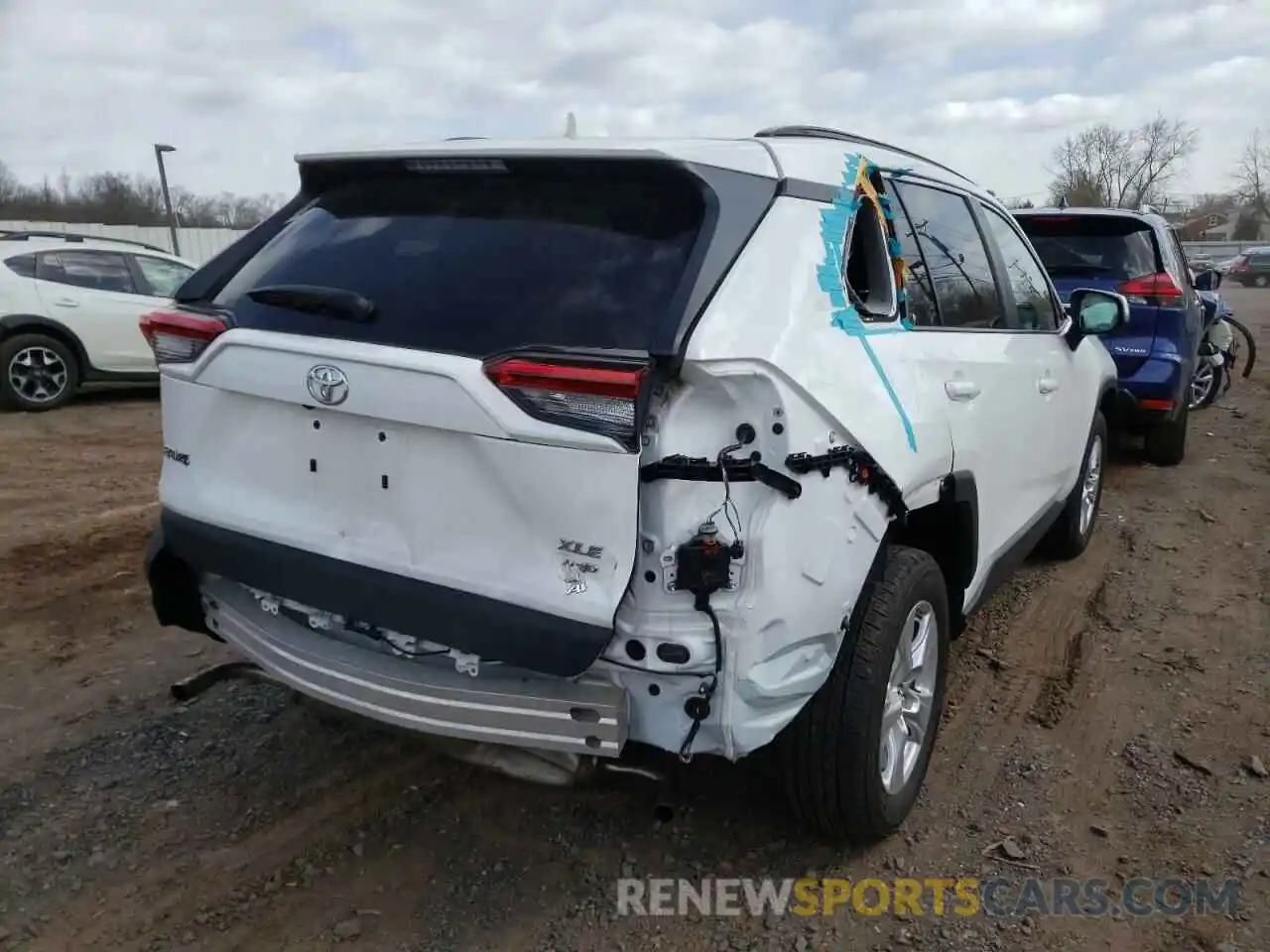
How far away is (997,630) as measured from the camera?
15.2 ft

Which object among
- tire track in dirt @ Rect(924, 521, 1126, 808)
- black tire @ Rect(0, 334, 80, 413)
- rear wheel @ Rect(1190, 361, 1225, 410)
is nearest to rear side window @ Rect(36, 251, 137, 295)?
black tire @ Rect(0, 334, 80, 413)

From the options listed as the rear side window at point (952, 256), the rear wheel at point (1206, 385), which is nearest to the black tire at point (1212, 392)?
the rear wheel at point (1206, 385)

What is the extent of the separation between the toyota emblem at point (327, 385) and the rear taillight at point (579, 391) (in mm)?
417

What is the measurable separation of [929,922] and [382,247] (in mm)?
2276

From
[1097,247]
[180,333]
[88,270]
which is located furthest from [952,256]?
[88,270]

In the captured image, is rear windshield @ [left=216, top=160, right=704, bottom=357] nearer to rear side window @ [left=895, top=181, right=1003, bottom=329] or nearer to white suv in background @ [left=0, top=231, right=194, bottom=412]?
rear side window @ [left=895, top=181, right=1003, bottom=329]

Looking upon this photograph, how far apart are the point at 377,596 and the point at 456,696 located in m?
0.31

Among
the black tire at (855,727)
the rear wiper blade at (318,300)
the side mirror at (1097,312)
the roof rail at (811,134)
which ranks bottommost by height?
the black tire at (855,727)

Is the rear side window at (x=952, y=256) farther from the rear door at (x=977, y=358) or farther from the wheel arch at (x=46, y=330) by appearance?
the wheel arch at (x=46, y=330)

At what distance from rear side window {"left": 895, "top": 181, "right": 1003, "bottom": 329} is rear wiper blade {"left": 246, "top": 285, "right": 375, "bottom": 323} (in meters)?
1.74

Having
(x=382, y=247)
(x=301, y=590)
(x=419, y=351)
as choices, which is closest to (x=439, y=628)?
(x=301, y=590)

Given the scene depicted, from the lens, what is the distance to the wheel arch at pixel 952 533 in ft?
10.1

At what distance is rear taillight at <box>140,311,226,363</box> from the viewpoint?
9.00 ft

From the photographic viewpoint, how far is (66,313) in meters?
9.84
